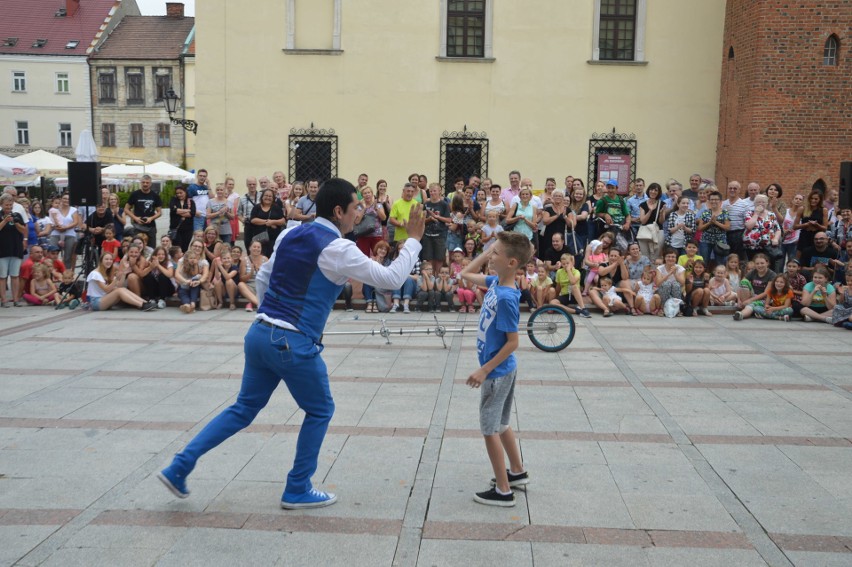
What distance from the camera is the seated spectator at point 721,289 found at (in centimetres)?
1374

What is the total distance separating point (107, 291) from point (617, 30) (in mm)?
12916

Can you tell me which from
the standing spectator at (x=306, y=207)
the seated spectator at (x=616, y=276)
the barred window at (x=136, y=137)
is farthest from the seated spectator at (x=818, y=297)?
the barred window at (x=136, y=137)

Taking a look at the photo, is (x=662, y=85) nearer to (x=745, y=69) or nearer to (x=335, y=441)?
(x=745, y=69)

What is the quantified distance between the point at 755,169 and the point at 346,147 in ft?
29.8

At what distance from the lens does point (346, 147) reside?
20.2m

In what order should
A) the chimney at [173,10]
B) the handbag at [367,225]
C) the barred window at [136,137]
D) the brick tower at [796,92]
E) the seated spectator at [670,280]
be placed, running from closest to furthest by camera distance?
the seated spectator at [670,280] → the handbag at [367,225] → the brick tower at [796,92] → the barred window at [136,137] → the chimney at [173,10]

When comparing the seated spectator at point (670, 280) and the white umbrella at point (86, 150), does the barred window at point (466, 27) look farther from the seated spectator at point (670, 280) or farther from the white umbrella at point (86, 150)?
the seated spectator at point (670, 280)

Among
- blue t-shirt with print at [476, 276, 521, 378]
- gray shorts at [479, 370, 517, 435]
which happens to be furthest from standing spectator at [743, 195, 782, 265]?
gray shorts at [479, 370, 517, 435]

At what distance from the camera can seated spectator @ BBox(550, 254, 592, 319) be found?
13.2 metres

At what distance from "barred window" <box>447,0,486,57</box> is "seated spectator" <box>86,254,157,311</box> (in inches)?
396

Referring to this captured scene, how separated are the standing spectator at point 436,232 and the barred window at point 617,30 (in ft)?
25.2

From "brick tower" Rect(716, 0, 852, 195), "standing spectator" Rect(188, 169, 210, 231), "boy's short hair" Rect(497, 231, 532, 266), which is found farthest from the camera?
"brick tower" Rect(716, 0, 852, 195)

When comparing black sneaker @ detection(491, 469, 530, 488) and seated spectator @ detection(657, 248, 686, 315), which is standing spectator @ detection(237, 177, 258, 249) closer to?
seated spectator @ detection(657, 248, 686, 315)

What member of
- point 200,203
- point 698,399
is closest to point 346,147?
point 200,203
